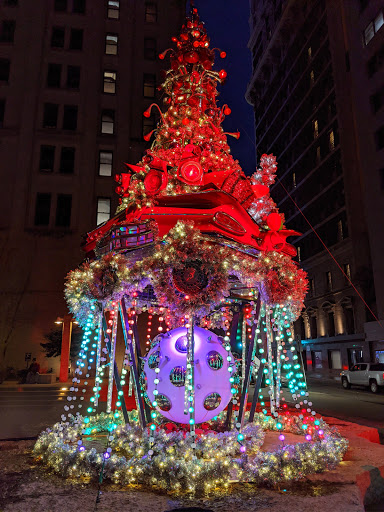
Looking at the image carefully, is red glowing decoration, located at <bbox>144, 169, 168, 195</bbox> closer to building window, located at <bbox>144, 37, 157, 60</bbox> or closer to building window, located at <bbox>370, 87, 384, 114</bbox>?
building window, located at <bbox>144, 37, 157, 60</bbox>

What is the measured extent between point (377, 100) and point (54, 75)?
2697cm

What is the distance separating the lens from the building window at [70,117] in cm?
2847

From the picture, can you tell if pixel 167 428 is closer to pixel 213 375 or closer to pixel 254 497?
Result: pixel 213 375

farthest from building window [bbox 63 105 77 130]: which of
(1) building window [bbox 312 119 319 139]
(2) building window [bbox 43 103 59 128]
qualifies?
(1) building window [bbox 312 119 319 139]

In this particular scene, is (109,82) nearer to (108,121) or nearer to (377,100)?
(108,121)

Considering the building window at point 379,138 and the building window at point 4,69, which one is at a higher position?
the building window at point 4,69

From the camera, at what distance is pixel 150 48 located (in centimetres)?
3039

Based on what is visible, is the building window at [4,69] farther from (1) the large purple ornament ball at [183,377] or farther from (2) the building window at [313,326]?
(2) the building window at [313,326]

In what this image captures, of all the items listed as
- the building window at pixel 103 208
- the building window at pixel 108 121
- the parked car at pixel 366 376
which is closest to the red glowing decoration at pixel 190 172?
the parked car at pixel 366 376

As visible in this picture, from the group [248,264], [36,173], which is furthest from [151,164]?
[36,173]

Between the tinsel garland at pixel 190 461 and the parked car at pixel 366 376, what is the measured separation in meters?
18.3

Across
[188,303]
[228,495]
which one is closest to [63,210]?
[188,303]

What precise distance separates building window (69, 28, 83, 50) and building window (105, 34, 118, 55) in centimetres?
197

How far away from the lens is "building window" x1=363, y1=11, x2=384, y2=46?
32.7 m
